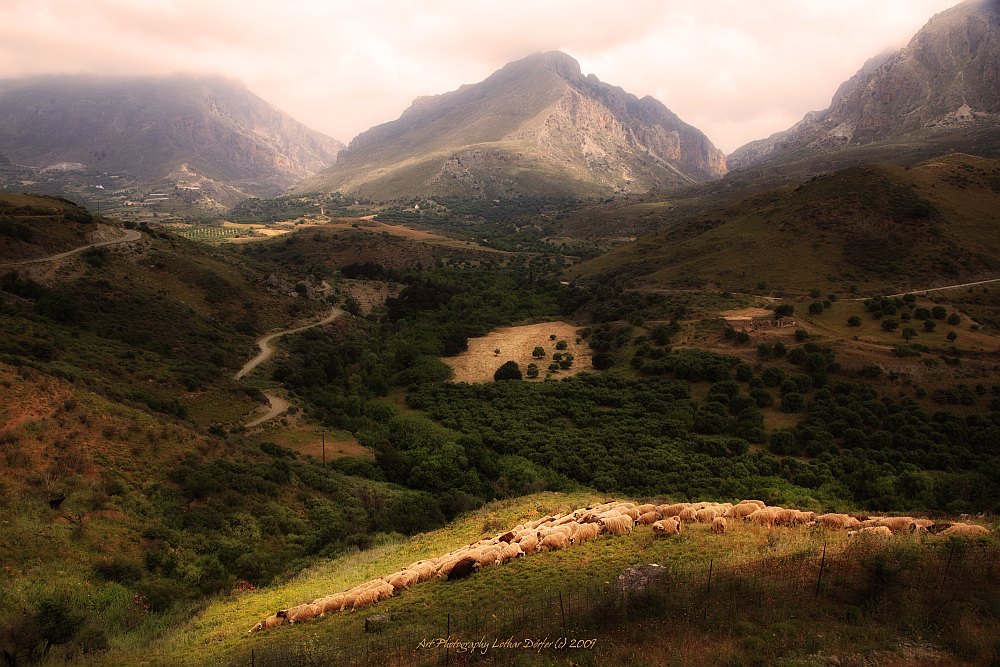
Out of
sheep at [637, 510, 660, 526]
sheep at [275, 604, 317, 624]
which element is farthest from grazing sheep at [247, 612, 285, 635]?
sheep at [637, 510, 660, 526]

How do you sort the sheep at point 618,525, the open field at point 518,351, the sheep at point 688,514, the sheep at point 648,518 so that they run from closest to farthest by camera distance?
the sheep at point 618,525 < the sheep at point 688,514 < the sheep at point 648,518 < the open field at point 518,351

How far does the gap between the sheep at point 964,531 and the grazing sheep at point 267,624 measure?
21.0m

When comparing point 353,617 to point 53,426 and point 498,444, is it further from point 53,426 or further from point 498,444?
point 498,444

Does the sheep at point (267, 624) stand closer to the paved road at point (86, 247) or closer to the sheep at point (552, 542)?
the sheep at point (552, 542)

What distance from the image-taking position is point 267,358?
6122 cm

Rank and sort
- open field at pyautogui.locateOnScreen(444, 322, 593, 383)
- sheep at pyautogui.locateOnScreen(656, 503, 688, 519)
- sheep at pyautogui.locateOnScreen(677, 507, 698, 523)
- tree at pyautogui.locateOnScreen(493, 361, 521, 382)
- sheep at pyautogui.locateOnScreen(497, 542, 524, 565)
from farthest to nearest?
open field at pyautogui.locateOnScreen(444, 322, 593, 383) < tree at pyautogui.locateOnScreen(493, 361, 521, 382) < sheep at pyautogui.locateOnScreen(656, 503, 688, 519) < sheep at pyautogui.locateOnScreen(677, 507, 698, 523) < sheep at pyautogui.locateOnScreen(497, 542, 524, 565)

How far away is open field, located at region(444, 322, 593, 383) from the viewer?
229 feet

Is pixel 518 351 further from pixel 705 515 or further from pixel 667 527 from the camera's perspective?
pixel 667 527

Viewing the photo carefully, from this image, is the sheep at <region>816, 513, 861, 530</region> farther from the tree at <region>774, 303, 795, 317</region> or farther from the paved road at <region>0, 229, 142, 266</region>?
the paved road at <region>0, 229, 142, 266</region>

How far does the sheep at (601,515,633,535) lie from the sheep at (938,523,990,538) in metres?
9.90

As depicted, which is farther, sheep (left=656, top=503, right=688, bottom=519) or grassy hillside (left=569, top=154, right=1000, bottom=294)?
grassy hillside (left=569, top=154, right=1000, bottom=294)

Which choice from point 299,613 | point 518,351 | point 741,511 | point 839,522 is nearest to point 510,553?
point 299,613

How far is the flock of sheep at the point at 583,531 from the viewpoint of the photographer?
55.2ft

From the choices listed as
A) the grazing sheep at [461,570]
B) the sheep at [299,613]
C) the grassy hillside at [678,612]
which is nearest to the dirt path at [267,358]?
the grassy hillside at [678,612]
